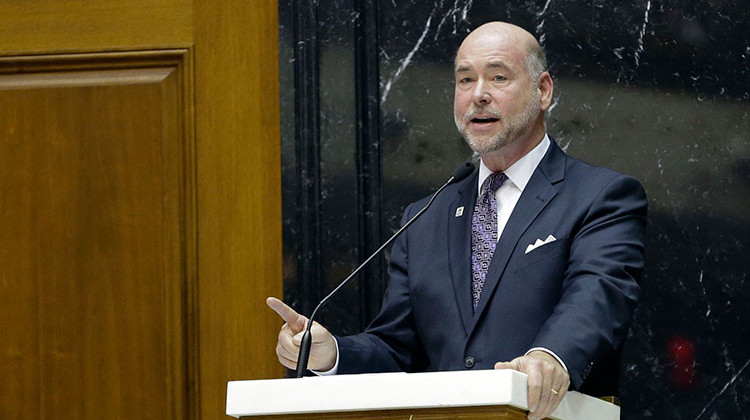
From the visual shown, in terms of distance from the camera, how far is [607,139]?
3.57m

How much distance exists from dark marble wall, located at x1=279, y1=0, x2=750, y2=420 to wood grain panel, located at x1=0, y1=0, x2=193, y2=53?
364mm

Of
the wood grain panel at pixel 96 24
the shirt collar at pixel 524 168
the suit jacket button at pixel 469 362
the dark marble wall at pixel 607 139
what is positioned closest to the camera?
the suit jacket button at pixel 469 362

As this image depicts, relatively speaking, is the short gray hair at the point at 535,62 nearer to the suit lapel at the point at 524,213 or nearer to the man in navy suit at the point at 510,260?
the man in navy suit at the point at 510,260

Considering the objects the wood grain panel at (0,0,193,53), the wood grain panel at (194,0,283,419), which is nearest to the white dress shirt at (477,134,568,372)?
the wood grain panel at (194,0,283,419)

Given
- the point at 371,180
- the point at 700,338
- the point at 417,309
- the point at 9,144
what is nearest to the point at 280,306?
the point at 417,309

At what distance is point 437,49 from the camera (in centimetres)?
368

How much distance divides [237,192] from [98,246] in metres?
0.42

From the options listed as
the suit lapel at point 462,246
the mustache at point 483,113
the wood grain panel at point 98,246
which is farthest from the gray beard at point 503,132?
the wood grain panel at point 98,246

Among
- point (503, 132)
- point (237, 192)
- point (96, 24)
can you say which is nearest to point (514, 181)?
point (503, 132)

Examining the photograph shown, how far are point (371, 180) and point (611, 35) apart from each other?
711 millimetres

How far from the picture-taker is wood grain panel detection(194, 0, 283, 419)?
3.77m

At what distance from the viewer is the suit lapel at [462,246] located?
3025 millimetres

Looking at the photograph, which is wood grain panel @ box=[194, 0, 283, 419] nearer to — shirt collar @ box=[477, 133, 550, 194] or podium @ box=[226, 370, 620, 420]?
shirt collar @ box=[477, 133, 550, 194]

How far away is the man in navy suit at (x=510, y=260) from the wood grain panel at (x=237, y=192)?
1.85 ft
